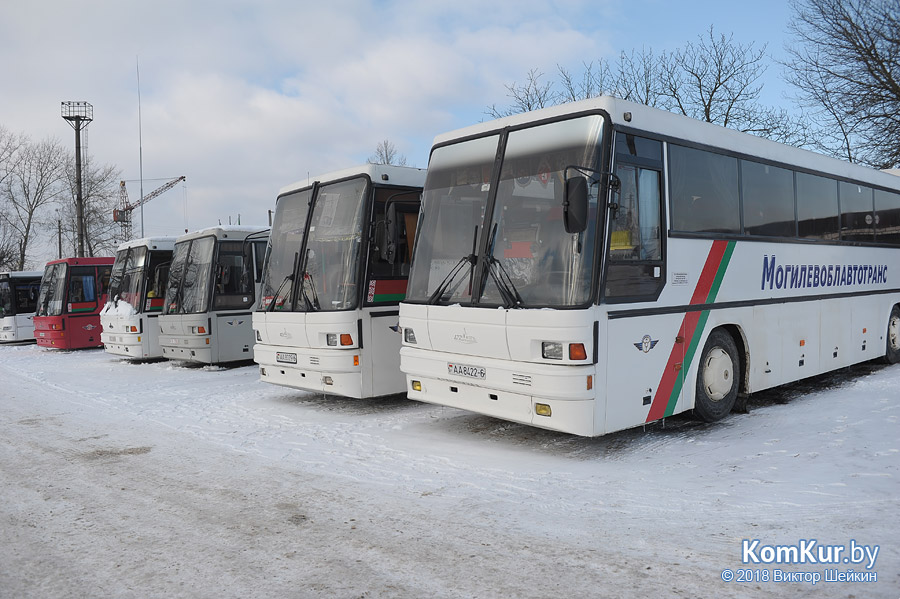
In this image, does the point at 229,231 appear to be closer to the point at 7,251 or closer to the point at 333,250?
the point at 333,250

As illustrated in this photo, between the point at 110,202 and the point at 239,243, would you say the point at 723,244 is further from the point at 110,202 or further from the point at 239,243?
the point at 110,202

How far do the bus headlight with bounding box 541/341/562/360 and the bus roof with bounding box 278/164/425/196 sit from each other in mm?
3905

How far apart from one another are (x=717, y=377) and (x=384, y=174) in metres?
4.83

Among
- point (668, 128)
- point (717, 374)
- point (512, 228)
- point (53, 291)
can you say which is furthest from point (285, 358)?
point (53, 291)

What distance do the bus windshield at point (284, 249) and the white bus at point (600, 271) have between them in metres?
2.62

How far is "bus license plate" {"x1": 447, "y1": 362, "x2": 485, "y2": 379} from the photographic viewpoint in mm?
6883

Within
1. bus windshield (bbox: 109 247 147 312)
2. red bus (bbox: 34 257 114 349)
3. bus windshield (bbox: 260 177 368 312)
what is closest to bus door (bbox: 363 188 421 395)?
bus windshield (bbox: 260 177 368 312)

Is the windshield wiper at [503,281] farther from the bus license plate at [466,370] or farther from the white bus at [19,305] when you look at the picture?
the white bus at [19,305]

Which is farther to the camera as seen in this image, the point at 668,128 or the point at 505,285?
the point at 668,128

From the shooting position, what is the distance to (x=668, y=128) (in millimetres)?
7195

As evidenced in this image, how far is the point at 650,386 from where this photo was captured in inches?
271

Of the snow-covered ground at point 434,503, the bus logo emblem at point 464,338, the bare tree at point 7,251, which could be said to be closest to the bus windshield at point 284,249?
the snow-covered ground at point 434,503

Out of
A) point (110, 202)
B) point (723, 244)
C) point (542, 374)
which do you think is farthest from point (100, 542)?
point (110, 202)

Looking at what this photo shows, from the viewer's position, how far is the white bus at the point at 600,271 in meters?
6.24
